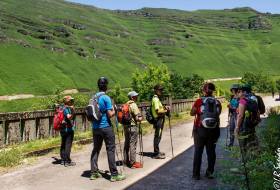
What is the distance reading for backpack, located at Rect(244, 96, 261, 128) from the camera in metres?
9.93

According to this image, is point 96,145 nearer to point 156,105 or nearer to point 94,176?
point 94,176

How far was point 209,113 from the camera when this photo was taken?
966cm

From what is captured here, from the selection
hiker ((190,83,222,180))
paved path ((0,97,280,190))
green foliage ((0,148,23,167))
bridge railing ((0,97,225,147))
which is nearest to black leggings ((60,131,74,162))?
paved path ((0,97,280,190))

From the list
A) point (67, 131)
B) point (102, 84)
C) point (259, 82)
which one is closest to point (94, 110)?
point (102, 84)

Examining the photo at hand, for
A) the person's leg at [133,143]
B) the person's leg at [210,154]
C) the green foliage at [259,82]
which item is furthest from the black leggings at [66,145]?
the green foliage at [259,82]

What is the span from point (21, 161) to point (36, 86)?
131715mm

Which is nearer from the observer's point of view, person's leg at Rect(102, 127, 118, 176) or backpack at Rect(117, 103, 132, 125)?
person's leg at Rect(102, 127, 118, 176)

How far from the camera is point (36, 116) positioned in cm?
1490

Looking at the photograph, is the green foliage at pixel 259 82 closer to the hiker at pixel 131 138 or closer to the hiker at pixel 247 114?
the hiker at pixel 131 138

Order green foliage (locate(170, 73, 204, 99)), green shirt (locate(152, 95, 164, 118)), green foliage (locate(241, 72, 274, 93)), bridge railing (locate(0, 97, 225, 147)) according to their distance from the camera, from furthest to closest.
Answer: green foliage (locate(241, 72, 274, 93)) → green foliage (locate(170, 73, 204, 99)) → bridge railing (locate(0, 97, 225, 147)) → green shirt (locate(152, 95, 164, 118))

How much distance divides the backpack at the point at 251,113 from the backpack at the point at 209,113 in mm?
641

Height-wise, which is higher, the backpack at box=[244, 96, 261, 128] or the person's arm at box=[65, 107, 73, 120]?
the backpack at box=[244, 96, 261, 128]

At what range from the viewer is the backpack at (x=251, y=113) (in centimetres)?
993

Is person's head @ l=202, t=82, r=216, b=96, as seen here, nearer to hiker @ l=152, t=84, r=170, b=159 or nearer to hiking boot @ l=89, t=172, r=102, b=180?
hiker @ l=152, t=84, r=170, b=159
